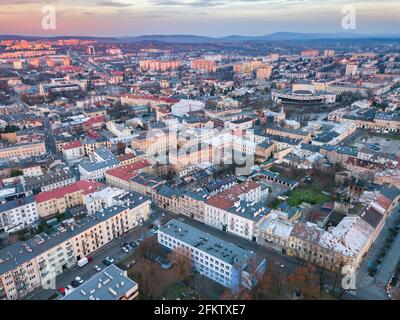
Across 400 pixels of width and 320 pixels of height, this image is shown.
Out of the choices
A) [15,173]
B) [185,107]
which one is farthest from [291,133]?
[15,173]

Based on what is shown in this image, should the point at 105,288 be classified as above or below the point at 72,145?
below

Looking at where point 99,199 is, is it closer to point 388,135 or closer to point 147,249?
point 147,249

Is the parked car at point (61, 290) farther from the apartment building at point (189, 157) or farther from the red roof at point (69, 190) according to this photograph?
the apartment building at point (189, 157)

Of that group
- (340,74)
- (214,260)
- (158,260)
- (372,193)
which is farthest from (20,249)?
(340,74)

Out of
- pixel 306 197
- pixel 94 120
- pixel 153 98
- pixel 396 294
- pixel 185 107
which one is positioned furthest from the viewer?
pixel 153 98

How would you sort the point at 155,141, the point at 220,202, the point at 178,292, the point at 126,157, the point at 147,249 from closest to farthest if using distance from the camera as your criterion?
the point at 178,292 < the point at 147,249 < the point at 220,202 < the point at 126,157 < the point at 155,141

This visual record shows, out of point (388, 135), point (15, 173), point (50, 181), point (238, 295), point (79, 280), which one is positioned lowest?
point (79, 280)

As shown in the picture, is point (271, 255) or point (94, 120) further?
point (94, 120)

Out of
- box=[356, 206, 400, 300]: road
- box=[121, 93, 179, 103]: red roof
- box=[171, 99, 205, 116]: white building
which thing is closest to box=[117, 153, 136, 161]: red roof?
box=[171, 99, 205, 116]: white building
